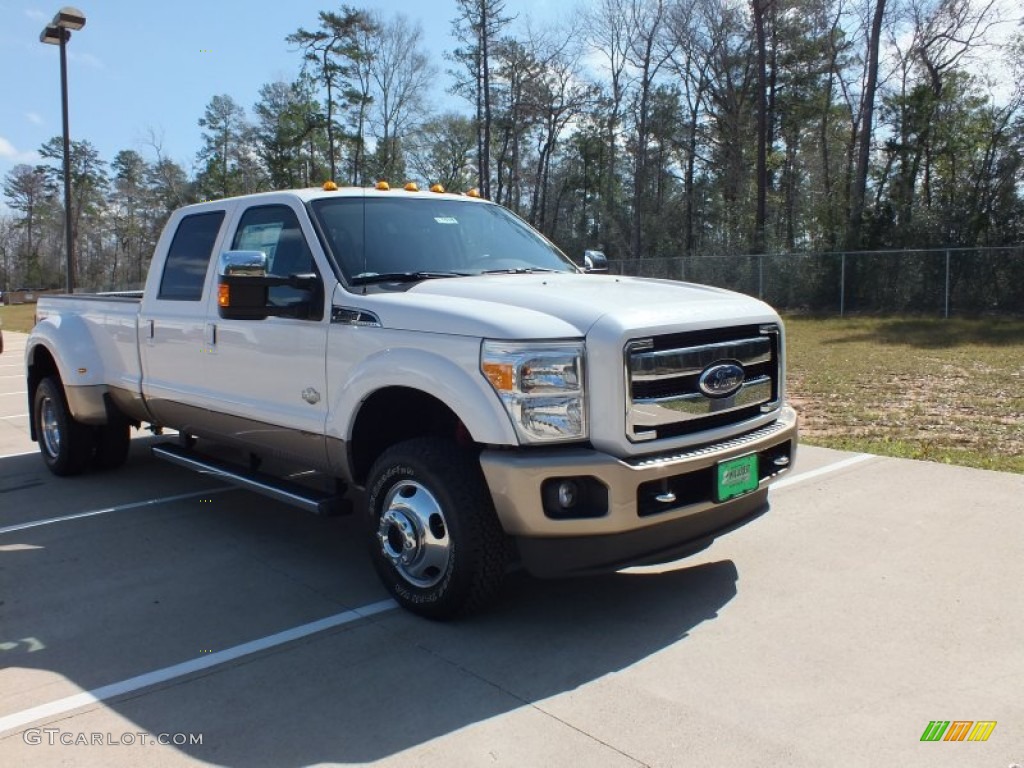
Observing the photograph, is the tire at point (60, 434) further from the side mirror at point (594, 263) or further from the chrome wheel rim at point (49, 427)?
the side mirror at point (594, 263)

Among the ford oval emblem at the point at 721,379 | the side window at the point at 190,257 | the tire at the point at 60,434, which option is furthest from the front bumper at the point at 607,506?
the tire at the point at 60,434

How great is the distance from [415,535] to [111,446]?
4428 mm

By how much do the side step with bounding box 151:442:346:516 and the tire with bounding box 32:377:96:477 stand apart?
1.44 meters

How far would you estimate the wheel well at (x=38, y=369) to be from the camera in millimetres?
7223

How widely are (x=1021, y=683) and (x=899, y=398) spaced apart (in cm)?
819

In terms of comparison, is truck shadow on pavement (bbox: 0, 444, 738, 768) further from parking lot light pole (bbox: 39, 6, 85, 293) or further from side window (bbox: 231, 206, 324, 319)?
parking lot light pole (bbox: 39, 6, 85, 293)

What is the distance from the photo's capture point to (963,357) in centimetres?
1554

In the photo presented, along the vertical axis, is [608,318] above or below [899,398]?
above

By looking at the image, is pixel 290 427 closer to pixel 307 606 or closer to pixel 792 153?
pixel 307 606

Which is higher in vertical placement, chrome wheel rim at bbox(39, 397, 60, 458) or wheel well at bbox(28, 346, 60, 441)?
wheel well at bbox(28, 346, 60, 441)

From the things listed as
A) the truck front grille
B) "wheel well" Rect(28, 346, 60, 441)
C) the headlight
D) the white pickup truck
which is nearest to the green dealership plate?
the white pickup truck

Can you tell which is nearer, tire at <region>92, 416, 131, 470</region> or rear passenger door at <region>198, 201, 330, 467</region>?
rear passenger door at <region>198, 201, 330, 467</region>

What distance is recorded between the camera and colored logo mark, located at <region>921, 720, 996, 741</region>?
2982mm

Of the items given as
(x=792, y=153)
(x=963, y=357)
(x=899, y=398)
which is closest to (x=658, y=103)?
(x=792, y=153)
